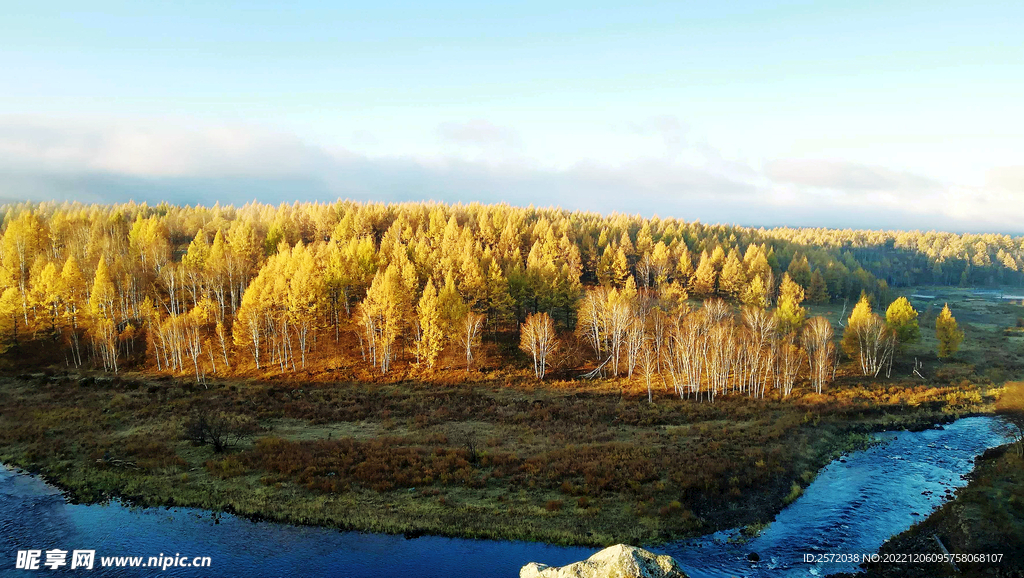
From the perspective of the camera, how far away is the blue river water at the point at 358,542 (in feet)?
78.1

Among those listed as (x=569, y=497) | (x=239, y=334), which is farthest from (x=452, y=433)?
(x=239, y=334)

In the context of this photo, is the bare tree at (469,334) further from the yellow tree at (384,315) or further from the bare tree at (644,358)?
the bare tree at (644,358)

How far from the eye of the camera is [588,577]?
647 inches

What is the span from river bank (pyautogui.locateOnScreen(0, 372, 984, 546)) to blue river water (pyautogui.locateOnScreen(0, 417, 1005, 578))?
1.12m

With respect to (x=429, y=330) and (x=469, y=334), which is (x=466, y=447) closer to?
(x=469, y=334)

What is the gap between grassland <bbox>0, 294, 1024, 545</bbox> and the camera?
96.7ft

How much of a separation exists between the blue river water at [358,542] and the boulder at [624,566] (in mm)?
8205

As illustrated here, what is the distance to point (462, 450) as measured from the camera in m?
38.3

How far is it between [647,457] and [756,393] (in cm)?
2533

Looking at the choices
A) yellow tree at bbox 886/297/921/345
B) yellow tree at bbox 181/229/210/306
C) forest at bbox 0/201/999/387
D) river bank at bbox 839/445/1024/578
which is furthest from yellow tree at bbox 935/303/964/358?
yellow tree at bbox 181/229/210/306

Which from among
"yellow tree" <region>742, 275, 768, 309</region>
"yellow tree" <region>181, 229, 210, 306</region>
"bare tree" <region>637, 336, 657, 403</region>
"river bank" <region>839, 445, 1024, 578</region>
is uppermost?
"yellow tree" <region>181, 229, 210, 306</region>

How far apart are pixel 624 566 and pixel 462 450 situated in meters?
23.5

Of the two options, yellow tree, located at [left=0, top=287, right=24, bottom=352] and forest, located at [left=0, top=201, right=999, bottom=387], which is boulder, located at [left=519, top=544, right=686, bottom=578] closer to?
forest, located at [left=0, top=201, right=999, bottom=387]

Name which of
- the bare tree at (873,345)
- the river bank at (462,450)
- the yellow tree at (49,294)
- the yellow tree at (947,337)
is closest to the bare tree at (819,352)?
the river bank at (462,450)
